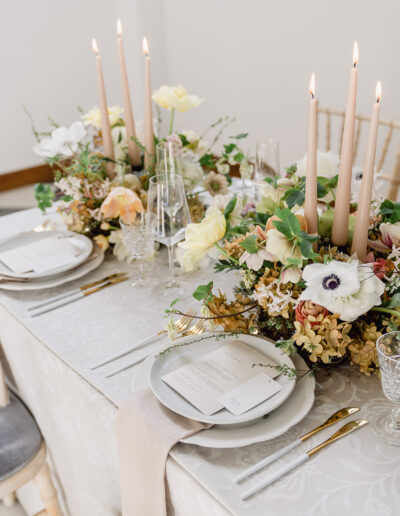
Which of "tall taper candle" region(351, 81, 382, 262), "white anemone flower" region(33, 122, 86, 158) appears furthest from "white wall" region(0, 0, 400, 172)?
"tall taper candle" region(351, 81, 382, 262)

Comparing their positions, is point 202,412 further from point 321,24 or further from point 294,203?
point 321,24

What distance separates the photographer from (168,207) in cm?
118

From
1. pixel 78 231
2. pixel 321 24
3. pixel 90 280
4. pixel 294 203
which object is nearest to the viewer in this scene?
pixel 294 203

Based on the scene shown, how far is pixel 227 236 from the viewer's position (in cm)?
107

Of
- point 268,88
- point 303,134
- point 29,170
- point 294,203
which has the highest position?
point 294,203

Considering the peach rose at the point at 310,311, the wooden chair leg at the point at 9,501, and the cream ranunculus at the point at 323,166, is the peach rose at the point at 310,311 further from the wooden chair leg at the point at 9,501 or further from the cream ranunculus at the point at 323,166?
the wooden chair leg at the point at 9,501

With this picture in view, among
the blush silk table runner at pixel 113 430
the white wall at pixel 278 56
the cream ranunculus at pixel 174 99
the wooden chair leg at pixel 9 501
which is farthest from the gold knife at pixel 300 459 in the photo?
the white wall at pixel 278 56

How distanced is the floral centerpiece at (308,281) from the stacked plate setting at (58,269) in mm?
432

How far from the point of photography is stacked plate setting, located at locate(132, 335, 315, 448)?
82cm

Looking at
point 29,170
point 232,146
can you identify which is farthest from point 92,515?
point 29,170

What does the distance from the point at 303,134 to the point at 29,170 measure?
2.15 metres

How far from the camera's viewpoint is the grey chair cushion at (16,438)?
1.33 m

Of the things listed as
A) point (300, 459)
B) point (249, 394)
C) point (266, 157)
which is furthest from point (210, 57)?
point (300, 459)

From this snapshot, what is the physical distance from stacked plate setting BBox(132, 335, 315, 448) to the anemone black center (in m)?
0.17
